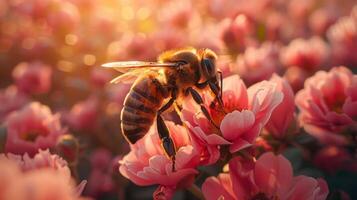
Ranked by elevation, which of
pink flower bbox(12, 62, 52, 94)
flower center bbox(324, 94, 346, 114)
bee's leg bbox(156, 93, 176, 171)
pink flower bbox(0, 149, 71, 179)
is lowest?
flower center bbox(324, 94, 346, 114)

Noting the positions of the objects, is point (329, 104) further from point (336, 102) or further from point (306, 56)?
point (306, 56)

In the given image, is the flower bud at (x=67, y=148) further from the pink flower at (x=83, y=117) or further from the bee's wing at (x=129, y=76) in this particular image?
the pink flower at (x=83, y=117)

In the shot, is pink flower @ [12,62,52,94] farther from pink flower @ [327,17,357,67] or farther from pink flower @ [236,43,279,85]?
pink flower @ [327,17,357,67]

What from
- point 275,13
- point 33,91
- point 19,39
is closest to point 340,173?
point 33,91

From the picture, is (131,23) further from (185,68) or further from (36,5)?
(185,68)

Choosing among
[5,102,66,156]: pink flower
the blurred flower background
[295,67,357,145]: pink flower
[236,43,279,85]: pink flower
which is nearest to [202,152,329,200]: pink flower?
the blurred flower background

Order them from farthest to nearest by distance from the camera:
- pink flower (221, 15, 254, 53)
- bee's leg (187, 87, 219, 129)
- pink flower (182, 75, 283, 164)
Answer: pink flower (221, 15, 254, 53)
bee's leg (187, 87, 219, 129)
pink flower (182, 75, 283, 164)
